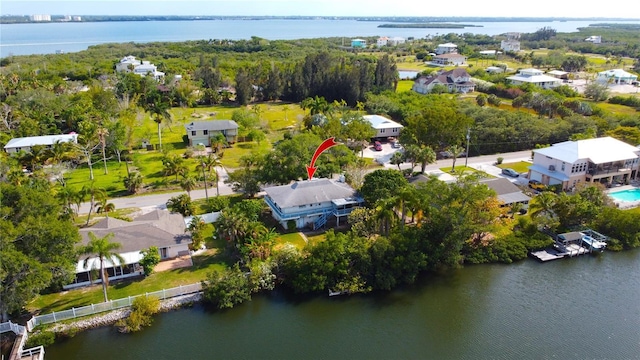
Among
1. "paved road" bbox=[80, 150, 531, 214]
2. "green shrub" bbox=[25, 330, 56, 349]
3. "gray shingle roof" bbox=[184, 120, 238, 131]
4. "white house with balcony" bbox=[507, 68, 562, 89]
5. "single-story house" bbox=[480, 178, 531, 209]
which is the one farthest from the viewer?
"white house with balcony" bbox=[507, 68, 562, 89]

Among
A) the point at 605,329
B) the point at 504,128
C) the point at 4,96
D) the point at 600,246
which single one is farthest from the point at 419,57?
the point at 605,329

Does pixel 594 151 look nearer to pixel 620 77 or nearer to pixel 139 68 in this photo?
pixel 620 77

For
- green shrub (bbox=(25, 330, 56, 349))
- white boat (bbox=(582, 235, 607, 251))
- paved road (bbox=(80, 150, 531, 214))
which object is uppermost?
paved road (bbox=(80, 150, 531, 214))

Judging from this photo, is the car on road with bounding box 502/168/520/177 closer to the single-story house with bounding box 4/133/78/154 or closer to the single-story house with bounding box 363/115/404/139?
the single-story house with bounding box 363/115/404/139

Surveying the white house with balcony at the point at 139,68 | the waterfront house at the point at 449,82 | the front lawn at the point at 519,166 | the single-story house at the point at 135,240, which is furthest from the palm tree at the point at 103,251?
the white house with balcony at the point at 139,68

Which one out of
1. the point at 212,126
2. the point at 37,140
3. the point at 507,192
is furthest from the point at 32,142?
the point at 507,192

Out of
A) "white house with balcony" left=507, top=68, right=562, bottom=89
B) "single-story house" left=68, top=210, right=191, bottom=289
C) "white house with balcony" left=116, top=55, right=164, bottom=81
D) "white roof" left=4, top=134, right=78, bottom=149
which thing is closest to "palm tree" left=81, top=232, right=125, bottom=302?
"single-story house" left=68, top=210, right=191, bottom=289

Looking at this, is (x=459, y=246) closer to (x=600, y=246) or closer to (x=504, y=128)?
(x=600, y=246)
